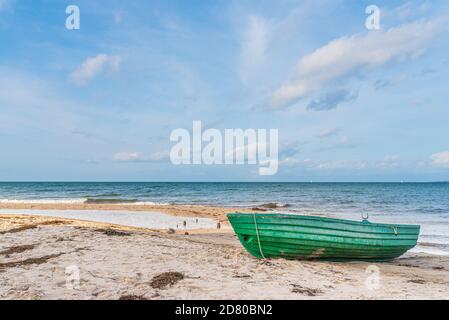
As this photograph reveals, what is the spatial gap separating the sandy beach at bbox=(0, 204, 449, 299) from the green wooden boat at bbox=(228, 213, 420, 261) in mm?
369

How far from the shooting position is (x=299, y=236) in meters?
9.55

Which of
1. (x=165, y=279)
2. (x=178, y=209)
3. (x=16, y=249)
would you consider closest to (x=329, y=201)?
(x=178, y=209)

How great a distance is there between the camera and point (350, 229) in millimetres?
10180

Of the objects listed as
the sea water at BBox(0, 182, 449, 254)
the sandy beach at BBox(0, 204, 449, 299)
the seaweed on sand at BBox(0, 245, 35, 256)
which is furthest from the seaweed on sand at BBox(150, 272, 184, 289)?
the sea water at BBox(0, 182, 449, 254)

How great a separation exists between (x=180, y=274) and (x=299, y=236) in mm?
3501

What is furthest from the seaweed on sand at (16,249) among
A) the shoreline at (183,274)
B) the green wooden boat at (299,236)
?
the green wooden boat at (299,236)

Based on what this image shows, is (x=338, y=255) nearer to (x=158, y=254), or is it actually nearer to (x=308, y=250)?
(x=308, y=250)

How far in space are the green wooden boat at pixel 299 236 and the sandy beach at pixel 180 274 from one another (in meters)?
0.37

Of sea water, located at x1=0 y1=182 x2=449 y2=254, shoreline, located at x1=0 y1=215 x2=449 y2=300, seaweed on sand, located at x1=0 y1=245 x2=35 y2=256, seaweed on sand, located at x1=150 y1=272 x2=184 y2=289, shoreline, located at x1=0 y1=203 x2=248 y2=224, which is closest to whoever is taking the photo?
shoreline, located at x1=0 y1=215 x2=449 y2=300

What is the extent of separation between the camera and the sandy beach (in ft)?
21.5

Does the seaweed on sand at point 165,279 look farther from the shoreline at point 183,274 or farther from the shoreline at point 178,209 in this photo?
the shoreline at point 178,209

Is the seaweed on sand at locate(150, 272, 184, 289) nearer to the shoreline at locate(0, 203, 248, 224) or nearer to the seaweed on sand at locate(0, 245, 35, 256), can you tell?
the seaweed on sand at locate(0, 245, 35, 256)

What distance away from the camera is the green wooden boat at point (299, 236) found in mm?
9516
